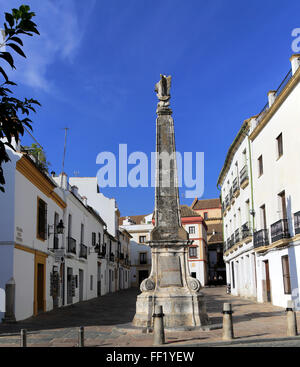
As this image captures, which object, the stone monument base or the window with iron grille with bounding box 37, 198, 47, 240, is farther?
the window with iron grille with bounding box 37, 198, 47, 240

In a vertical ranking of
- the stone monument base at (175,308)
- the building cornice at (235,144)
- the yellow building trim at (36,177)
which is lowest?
the stone monument base at (175,308)

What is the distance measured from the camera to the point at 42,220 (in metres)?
16.6

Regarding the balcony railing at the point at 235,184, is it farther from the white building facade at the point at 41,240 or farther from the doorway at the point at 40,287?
the doorway at the point at 40,287

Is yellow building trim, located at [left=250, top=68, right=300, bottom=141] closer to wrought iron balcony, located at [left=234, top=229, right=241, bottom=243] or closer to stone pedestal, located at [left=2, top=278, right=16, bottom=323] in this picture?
wrought iron balcony, located at [left=234, top=229, right=241, bottom=243]

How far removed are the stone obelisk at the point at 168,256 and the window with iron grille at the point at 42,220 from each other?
670cm

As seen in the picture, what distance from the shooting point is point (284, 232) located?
1575 cm

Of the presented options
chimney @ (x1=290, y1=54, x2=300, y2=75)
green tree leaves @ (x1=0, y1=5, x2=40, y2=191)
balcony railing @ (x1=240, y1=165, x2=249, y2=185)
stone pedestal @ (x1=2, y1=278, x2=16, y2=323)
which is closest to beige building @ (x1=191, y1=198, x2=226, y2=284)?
balcony railing @ (x1=240, y1=165, x2=249, y2=185)

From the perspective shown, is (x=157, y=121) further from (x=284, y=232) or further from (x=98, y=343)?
(x=284, y=232)

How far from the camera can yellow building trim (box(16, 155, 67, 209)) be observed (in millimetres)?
13570

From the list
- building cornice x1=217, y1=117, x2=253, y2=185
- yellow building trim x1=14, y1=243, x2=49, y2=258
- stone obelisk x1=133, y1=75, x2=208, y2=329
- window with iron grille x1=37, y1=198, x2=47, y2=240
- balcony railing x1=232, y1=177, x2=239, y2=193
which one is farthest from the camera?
balcony railing x1=232, y1=177, x2=239, y2=193

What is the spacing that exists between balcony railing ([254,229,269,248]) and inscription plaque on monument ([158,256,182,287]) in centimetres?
862

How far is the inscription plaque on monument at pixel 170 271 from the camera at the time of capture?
1049cm

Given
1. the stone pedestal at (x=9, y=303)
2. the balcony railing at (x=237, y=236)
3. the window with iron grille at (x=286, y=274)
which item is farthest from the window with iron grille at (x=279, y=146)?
the stone pedestal at (x=9, y=303)
